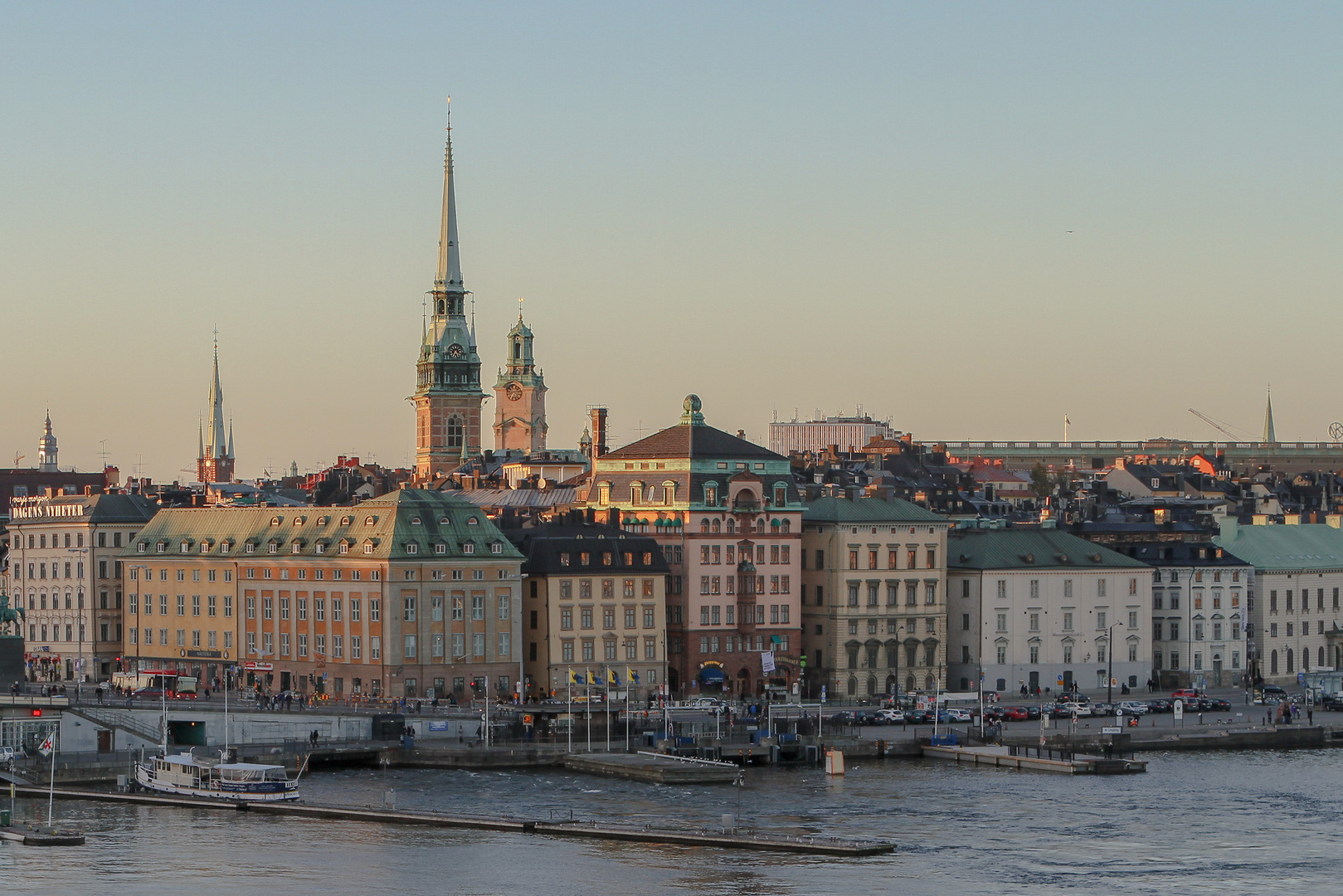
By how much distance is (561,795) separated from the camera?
11806cm

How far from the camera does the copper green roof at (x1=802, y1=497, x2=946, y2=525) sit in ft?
511

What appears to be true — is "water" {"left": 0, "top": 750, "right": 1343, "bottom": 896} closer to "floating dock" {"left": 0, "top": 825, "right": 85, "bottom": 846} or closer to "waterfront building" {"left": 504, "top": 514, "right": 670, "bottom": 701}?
"floating dock" {"left": 0, "top": 825, "right": 85, "bottom": 846}

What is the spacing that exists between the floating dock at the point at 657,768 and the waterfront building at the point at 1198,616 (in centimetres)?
4132

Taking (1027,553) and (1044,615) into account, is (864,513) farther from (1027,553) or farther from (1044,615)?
(1044,615)

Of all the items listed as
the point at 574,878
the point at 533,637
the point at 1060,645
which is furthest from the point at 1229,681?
the point at 574,878

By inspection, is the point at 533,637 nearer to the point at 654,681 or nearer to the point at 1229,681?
the point at 654,681

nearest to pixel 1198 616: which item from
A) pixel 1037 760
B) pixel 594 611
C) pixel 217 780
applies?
pixel 594 611

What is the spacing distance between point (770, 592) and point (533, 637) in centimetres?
1236

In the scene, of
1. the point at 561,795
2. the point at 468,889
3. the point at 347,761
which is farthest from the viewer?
the point at 347,761

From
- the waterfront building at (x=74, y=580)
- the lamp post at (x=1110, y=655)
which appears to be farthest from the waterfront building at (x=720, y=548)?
the waterfront building at (x=74, y=580)

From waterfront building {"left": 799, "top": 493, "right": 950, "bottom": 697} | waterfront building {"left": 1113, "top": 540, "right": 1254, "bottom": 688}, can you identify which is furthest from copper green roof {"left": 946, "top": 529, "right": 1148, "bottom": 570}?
waterfront building {"left": 1113, "top": 540, "right": 1254, "bottom": 688}

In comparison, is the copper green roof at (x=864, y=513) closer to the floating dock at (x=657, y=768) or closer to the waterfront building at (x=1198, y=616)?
the waterfront building at (x=1198, y=616)

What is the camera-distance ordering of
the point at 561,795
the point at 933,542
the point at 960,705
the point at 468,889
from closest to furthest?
the point at 468,889
the point at 561,795
the point at 960,705
the point at 933,542

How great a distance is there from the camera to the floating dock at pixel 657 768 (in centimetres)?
12212
